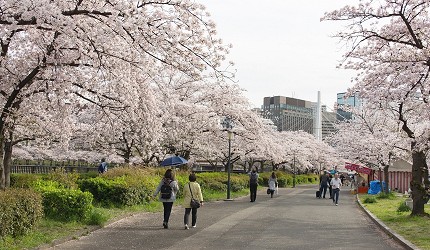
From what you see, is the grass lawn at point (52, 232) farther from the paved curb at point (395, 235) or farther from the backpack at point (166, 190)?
the paved curb at point (395, 235)

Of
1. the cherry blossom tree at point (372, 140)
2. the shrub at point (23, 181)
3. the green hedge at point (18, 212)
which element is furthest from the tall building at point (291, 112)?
the green hedge at point (18, 212)

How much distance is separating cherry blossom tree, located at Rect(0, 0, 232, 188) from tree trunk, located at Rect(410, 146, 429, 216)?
9602 millimetres

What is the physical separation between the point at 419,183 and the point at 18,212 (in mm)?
12753

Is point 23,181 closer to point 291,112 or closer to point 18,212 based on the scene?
point 18,212

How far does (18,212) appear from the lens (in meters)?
9.16

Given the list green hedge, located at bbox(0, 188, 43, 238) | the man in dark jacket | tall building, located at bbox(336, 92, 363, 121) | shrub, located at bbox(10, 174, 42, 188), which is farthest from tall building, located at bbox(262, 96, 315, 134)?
green hedge, located at bbox(0, 188, 43, 238)

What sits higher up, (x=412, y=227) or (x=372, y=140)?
(x=372, y=140)

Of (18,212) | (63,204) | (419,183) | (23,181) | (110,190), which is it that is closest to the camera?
(18,212)

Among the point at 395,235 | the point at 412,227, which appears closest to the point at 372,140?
the point at 412,227

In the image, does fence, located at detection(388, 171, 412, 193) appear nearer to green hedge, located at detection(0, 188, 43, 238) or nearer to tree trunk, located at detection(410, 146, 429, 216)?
tree trunk, located at detection(410, 146, 429, 216)

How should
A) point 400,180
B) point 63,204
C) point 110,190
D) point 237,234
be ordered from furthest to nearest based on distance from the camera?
point 400,180
point 110,190
point 63,204
point 237,234

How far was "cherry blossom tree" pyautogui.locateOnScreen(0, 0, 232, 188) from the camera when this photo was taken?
8.94 metres

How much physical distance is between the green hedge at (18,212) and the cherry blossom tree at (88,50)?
1757mm

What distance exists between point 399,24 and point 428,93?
8.39 feet
